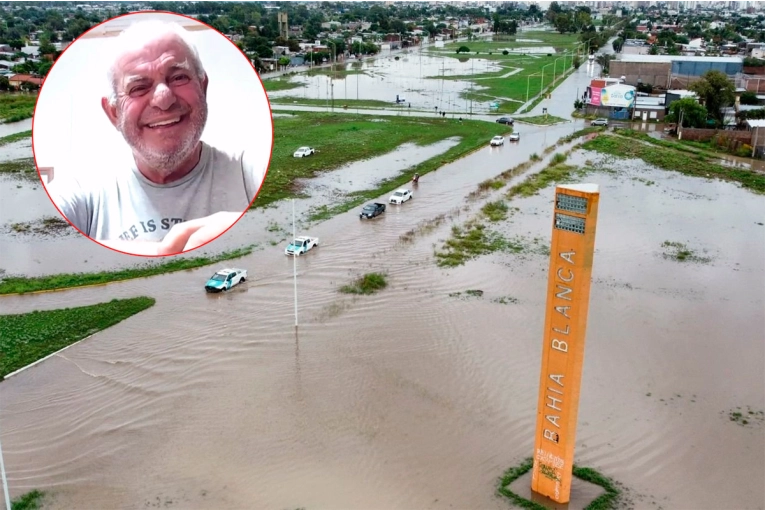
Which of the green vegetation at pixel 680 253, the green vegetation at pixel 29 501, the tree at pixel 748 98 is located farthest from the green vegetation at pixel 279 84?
the green vegetation at pixel 29 501

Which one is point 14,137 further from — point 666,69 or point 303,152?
point 666,69

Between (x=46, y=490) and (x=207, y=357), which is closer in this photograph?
(x=46, y=490)

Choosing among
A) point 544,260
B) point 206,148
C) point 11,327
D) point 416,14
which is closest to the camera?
point 206,148

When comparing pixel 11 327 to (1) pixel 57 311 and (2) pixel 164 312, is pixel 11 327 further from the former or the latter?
(2) pixel 164 312

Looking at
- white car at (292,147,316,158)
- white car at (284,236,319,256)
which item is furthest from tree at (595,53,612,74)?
white car at (284,236,319,256)

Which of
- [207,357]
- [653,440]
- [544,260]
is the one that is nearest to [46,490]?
[207,357]

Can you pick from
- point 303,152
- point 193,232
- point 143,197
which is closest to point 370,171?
point 303,152

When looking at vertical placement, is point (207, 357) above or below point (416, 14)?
below

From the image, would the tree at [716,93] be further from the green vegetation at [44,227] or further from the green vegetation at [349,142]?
the green vegetation at [44,227]
